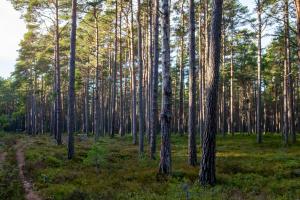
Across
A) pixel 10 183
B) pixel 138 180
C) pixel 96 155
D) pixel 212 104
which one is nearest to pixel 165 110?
pixel 212 104

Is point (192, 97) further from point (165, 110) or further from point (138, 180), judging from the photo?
point (138, 180)

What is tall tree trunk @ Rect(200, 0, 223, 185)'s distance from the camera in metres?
10.9

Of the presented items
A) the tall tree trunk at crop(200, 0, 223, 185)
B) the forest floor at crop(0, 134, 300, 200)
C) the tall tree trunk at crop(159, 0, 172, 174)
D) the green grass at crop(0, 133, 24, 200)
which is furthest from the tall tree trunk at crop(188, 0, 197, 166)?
the green grass at crop(0, 133, 24, 200)

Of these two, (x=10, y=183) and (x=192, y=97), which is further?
(x=192, y=97)

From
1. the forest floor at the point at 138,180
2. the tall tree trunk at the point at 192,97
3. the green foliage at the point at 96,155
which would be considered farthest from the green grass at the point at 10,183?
the tall tree trunk at the point at 192,97

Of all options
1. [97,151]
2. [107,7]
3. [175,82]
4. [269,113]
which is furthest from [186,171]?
[269,113]

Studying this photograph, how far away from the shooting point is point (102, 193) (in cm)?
972

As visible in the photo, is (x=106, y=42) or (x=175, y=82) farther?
(x=175, y=82)

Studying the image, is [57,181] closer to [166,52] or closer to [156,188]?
[156,188]

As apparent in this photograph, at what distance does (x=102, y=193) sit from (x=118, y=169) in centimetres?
511

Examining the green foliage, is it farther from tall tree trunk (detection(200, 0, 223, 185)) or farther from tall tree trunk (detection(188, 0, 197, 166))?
tall tree trunk (detection(200, 0, 223, 185))

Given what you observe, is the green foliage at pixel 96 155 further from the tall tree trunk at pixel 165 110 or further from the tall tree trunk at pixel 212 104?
the tall tree trunk at pixel 212 104

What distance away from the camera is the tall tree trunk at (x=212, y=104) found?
10.9 m

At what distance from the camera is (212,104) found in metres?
10.9
